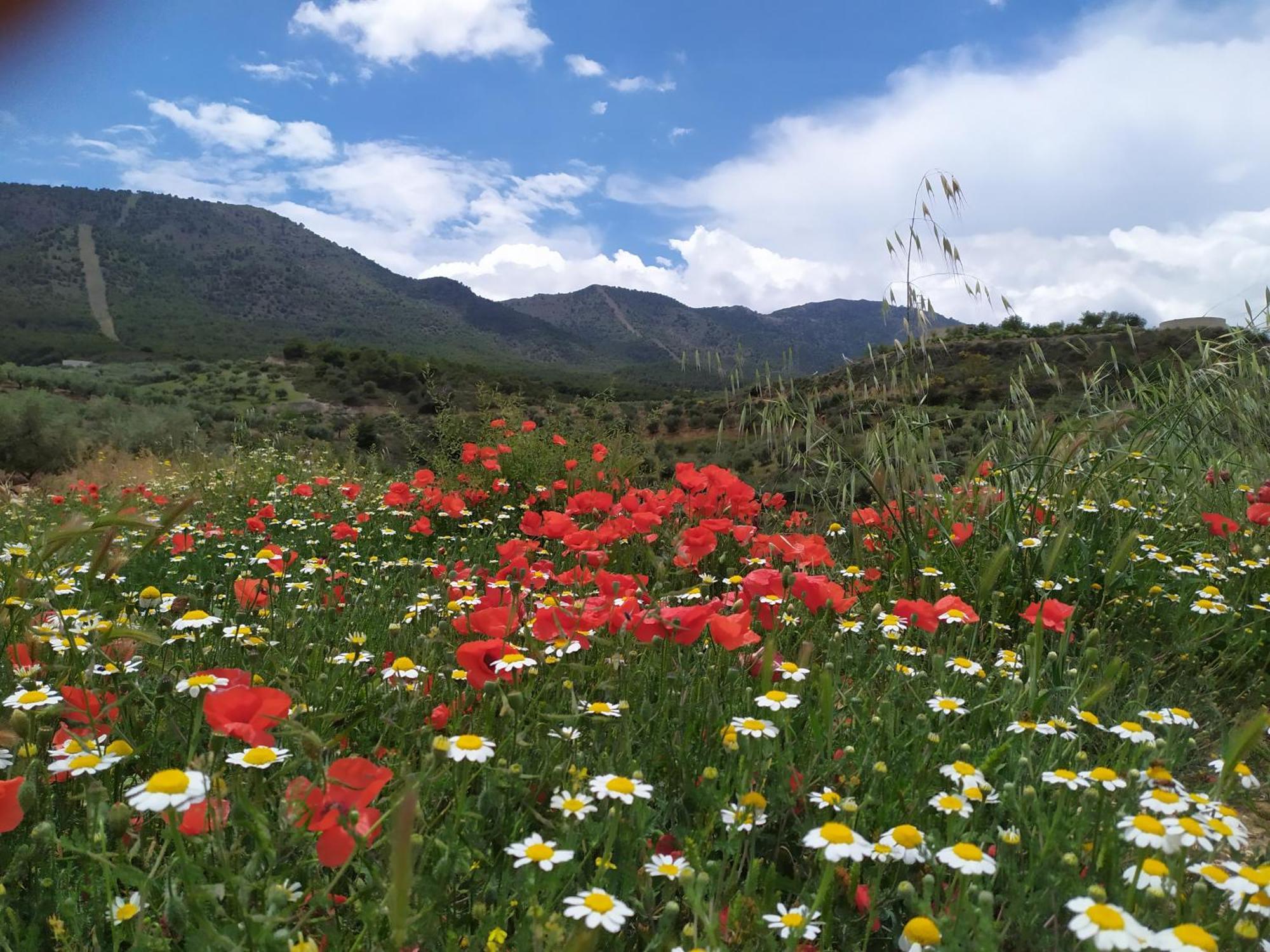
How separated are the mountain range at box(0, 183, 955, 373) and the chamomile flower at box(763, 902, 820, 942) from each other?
5700cm

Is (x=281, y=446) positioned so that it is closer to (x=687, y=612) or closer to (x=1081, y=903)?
(x=687, y=612)

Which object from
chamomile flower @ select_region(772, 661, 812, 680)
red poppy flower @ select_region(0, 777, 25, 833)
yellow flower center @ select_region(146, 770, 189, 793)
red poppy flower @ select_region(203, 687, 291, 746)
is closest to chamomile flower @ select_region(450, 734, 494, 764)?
red poppy flower @ select_region(203, 687, 291, 746)

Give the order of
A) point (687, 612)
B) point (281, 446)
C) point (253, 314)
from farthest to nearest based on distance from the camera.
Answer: point (253, 314) < point (281, 446) < point (687, 612)

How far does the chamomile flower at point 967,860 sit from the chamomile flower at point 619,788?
0.47 meters

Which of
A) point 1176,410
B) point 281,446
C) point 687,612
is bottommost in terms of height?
point 281,446

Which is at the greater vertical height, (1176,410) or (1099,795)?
(1176,410)

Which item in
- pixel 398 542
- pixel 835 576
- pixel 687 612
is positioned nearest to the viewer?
pixel 687 612

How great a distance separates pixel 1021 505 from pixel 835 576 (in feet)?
3.30

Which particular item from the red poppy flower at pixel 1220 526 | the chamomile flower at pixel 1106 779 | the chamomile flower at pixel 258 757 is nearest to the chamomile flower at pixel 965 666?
the chamomile flower at pixel 1106 779

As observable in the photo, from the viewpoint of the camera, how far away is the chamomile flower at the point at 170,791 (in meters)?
1.05

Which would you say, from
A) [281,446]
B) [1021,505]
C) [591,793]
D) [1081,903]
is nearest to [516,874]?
[591,793]

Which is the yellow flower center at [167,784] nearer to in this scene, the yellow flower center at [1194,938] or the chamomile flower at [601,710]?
the chamomile flower at [601,710]

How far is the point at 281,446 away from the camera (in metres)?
12.6

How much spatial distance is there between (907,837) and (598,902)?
0.54m
